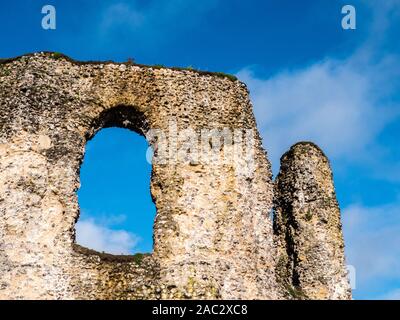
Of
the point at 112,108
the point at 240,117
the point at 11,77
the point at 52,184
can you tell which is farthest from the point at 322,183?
the point at 11,77

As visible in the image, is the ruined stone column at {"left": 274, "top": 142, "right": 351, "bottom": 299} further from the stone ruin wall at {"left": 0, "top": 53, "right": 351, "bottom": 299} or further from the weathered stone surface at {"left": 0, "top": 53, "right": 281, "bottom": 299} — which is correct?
the weathered stone surface at {"left": 0, "top": 53, "right": 281, "bottom": 299}

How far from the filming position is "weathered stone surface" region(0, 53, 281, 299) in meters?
15.5

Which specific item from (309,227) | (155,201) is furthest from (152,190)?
(309,227)

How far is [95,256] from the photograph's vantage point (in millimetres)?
15766

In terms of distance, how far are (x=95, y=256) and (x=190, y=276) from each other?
2365 mm

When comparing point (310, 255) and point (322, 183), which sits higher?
point (322, 183)

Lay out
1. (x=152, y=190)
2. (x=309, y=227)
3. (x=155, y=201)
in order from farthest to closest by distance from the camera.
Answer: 1. (x=309, y=227)
2. (x=152, y=190)
3. (x=155, y=201)

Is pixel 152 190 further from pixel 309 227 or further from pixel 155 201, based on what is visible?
pixel 309 227

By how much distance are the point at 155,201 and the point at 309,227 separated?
508 centimetres

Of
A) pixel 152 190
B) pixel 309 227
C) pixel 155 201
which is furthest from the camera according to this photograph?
pixel 309 227

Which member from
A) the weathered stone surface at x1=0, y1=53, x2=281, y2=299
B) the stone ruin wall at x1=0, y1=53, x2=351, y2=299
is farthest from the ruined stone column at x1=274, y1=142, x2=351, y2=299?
the weathered stone surface at x1=0, y1=53, x2=281, y2=299

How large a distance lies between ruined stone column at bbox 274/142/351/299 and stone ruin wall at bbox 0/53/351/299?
4cm

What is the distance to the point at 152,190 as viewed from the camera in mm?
16750
